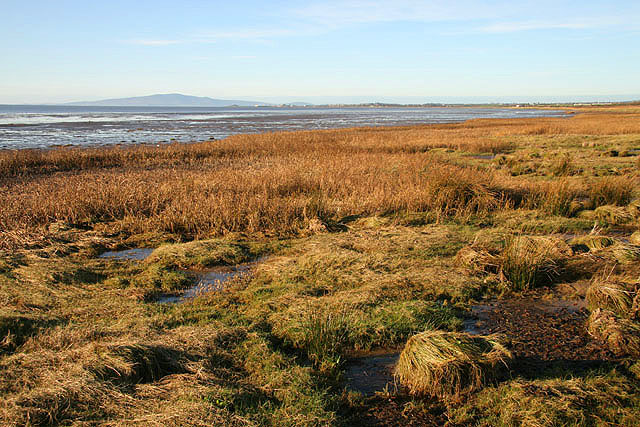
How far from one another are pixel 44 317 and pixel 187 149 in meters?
19.3

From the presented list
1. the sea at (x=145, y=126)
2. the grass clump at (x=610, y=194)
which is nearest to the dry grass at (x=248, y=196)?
the grass clump at (x=610, y=194)

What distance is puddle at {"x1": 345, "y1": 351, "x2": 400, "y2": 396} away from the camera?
434cm

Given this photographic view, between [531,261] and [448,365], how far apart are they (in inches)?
138

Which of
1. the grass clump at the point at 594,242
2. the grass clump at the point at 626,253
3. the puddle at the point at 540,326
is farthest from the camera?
the grass clump at the point at 594,242

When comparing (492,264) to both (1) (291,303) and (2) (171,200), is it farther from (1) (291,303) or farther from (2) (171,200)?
(2) (171,200)

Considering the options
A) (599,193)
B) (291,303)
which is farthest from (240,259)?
(599,193)

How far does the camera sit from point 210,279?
7320mm

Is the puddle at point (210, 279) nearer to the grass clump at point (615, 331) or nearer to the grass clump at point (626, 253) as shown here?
the grass clump at point (615, 331)

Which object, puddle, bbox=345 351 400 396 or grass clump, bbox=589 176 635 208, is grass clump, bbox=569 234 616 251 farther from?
puddle, bbox=345 351 400 396

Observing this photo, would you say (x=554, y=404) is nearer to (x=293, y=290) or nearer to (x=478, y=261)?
(x=478, y=261)

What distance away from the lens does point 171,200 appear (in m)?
11.8

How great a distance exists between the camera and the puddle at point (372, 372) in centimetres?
434

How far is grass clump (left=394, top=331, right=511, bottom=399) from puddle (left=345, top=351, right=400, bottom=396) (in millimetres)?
165

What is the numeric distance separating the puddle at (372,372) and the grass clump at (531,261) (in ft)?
9.69
